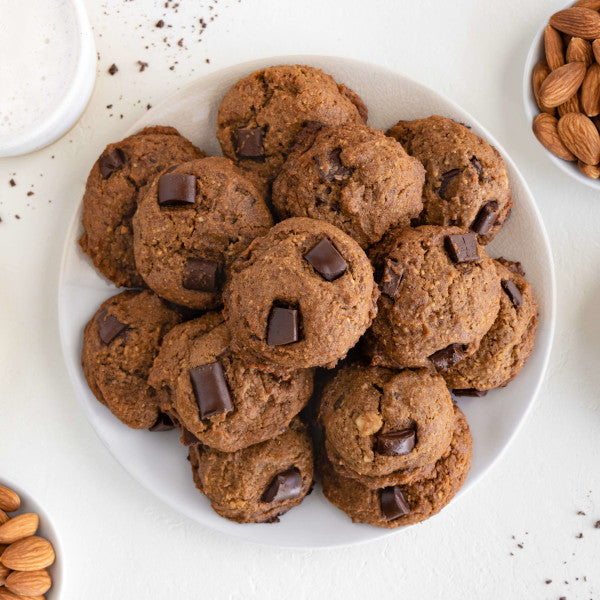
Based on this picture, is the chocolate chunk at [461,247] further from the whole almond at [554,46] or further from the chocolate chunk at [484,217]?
the whole almond at [554,46]

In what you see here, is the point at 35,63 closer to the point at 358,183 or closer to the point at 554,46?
the point at 358,183

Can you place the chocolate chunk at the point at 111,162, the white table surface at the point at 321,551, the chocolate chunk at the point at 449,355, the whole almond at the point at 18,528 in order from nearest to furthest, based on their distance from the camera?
the chocolate chunk at the point at 449,355
the chocolate chunk at the point at 111,162
the whole almond at the point at 18,528
the white table surface at the point at 321,551

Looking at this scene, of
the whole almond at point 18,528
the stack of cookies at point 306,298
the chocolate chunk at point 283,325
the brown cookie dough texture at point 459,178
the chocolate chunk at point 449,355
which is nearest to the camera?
the chocolate chunk at point 283,325

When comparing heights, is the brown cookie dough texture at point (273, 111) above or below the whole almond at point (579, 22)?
below

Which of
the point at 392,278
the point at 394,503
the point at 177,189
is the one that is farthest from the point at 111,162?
the point at 394,503

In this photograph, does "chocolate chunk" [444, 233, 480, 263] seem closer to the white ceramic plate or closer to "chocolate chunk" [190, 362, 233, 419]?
the white ceramic plate

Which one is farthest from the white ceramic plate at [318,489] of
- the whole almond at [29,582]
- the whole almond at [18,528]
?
the whole almond at [29,582]
